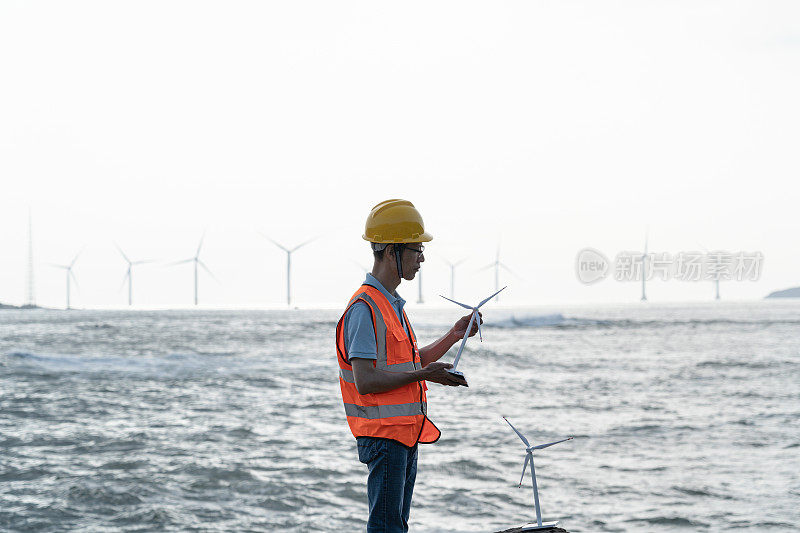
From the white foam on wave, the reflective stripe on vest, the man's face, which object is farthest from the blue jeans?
the white foam on wave

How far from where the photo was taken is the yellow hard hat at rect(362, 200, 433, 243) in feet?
11.6

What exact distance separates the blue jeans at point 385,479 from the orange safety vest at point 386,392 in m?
0.05

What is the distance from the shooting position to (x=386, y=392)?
3.43 meters

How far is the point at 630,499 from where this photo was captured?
33.1ft

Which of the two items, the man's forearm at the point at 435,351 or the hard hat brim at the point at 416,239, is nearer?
the hard hat brim at the point at 416,239

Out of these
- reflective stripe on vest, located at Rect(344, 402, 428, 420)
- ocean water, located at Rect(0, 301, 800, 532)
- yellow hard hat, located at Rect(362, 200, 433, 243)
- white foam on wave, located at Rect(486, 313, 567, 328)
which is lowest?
white foam on wave, located at Rect(486, 313, 567, 328)

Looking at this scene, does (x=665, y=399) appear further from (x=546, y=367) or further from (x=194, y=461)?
(x=194, y=461)

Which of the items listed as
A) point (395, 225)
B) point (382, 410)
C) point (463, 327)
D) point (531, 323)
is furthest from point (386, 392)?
point (531, 323)

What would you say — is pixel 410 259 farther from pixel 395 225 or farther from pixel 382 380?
pixel 382 380

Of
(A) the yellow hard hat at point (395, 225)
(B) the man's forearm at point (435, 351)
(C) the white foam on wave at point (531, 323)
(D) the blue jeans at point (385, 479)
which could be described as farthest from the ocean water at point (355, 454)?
(C) the white foam on wave at point (531, 323)

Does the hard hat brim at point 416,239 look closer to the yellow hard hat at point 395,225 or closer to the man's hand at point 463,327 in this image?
the yellow hard hat at point 395,225

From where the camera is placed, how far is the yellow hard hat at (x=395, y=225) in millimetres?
3529

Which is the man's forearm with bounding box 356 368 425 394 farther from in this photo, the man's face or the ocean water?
the ocean water

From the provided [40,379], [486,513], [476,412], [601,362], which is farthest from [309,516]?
[601,362]
